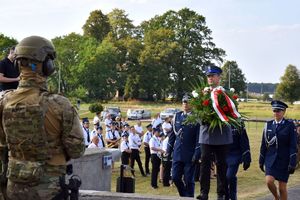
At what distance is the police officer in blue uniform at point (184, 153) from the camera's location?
9625mm

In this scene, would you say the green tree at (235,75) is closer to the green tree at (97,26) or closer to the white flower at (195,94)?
the green tree at (97,26)

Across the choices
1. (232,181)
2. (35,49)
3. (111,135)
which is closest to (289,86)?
(111,135)

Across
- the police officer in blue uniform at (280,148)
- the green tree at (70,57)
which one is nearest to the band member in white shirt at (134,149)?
the police officer in blue uniform at (280,148)

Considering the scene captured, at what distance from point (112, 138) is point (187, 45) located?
69.7 metres

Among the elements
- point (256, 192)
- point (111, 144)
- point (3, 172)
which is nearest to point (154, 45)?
point (111, 144)

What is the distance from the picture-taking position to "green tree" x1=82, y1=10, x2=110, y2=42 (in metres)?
102

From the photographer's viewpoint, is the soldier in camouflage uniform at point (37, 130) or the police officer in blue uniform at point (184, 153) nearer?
the soldier in camouflage uniform at point (37, 130)

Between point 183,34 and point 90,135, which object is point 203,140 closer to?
point 90,135

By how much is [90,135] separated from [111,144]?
2.93 m

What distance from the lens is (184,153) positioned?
9.66 meters

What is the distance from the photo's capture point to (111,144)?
67.4 feet

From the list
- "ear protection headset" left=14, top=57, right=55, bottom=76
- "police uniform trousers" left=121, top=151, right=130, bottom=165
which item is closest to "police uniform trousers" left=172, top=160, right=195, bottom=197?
"ear protection headset" left=14, top=57, right=55, bottom=76

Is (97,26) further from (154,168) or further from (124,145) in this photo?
(154,168)

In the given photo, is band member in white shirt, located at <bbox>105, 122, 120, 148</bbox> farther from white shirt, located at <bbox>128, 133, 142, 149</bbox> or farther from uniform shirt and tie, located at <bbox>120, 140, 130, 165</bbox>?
uniform shirt and tie, located at <bbox>120, 140, 130, 165</bbox>
